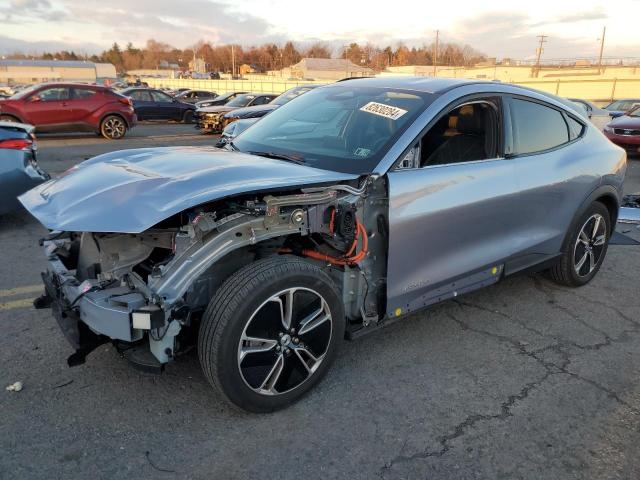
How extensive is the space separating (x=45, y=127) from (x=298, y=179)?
48.5 feet

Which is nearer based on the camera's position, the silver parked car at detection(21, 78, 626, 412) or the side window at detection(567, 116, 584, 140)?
the silver parked car at detection(21, 78, 626, 412)

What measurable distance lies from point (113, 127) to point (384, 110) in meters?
14.3

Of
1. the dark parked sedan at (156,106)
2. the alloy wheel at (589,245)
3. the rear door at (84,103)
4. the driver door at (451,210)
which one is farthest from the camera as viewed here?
the dark parked sedan at (156,106)

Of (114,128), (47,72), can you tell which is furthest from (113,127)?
(47,72)

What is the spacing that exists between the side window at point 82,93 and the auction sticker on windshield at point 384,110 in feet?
46.5

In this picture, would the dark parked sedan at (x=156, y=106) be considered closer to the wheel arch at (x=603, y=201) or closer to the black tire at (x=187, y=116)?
the black tire at (x=187, y=116)

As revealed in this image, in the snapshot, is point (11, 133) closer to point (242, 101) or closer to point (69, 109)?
point (69, 109)

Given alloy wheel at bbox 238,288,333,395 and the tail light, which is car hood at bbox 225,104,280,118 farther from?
alloy wheel at bbox 238,288,333,395

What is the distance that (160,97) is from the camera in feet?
73.5

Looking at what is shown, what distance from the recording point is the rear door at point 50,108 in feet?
48.8

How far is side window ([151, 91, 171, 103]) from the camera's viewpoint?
876 inches

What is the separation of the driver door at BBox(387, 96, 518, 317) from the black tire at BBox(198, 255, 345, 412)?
21.3 inches

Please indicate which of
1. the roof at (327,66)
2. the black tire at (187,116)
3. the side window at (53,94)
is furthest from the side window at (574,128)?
the roof at (327,66)

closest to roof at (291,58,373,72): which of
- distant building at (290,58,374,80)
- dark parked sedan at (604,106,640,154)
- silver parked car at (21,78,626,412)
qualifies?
distant building at (290,58,374,80)
